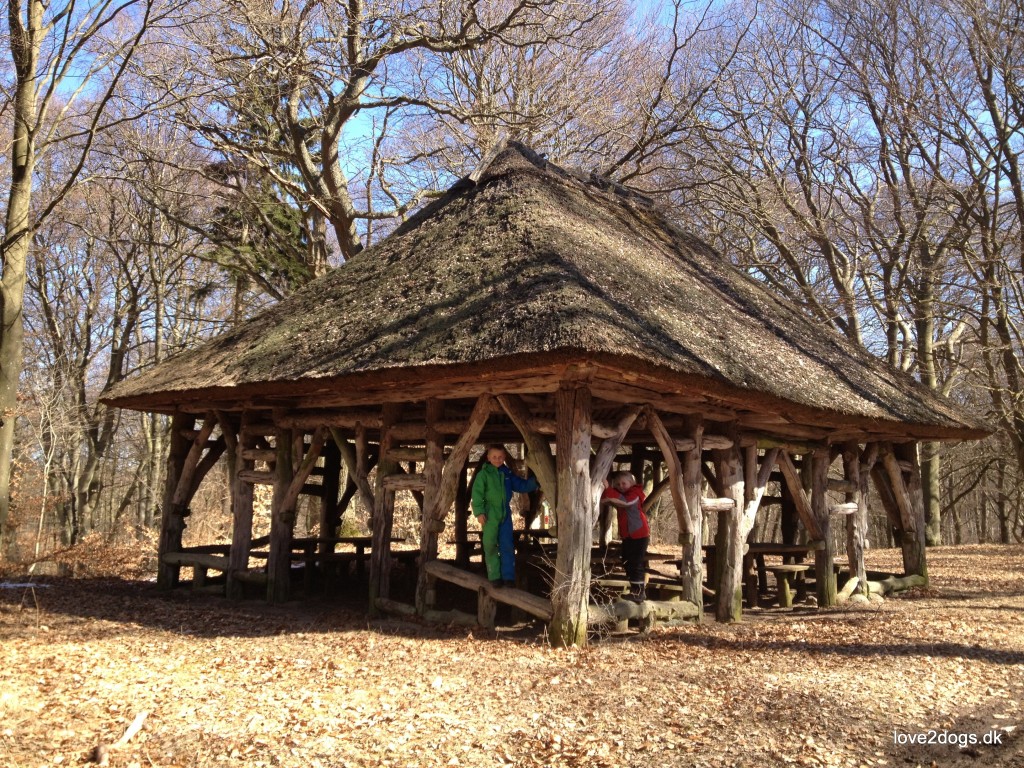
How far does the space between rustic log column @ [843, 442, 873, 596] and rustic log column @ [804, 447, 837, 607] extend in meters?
0.58

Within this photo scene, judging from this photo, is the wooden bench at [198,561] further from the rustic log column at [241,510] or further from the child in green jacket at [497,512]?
the child in green jacket at [497,512]

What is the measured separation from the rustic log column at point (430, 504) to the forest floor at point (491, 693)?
390 millimetres

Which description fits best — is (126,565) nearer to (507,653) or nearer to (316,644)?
(316,644)

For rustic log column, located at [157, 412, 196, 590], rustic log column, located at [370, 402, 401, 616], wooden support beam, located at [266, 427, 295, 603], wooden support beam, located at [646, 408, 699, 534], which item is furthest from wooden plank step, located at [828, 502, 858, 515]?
rustic log column, located at [157, 412, 196, 590]

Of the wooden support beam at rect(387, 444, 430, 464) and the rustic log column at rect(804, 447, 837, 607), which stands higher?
the wooden support beam at rect(387, 444, 430, 464)

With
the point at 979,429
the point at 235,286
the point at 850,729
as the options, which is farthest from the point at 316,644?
the point at 235,286

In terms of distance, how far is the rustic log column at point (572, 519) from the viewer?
22.8 ft

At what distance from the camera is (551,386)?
24.2ft

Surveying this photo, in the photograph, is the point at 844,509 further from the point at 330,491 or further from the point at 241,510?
→ the point at 241,510

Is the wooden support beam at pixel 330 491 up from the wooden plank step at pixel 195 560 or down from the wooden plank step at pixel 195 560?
up

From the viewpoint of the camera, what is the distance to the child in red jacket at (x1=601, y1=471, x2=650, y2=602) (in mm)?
8352

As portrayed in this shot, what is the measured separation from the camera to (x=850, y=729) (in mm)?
4891

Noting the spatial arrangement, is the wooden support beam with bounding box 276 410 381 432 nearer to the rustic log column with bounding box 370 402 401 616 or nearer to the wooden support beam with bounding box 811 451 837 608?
the rustic log column with bounding box 370 402 401 616

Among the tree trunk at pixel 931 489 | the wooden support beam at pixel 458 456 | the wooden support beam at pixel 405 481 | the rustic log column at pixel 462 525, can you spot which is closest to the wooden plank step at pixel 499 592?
the wooden support beam at pixel 458 456
